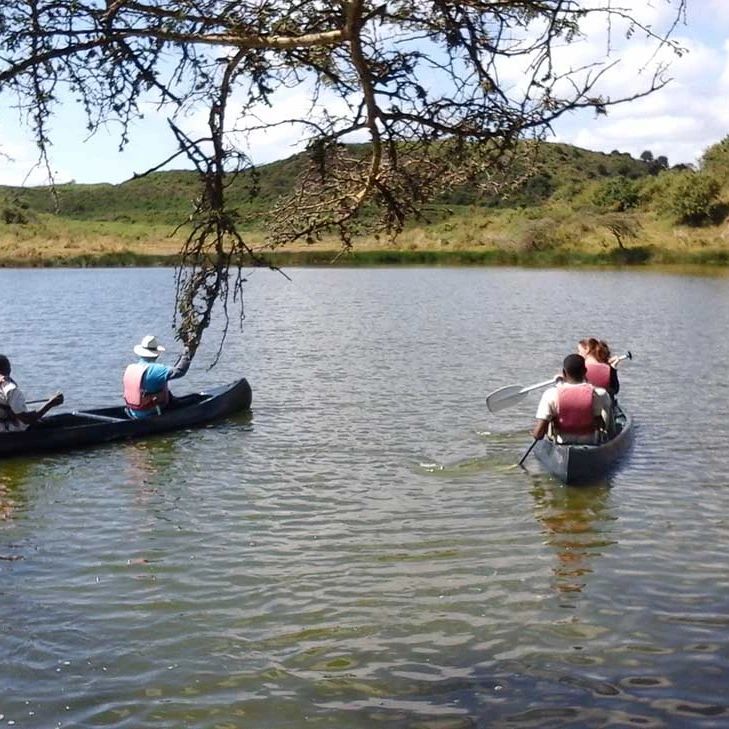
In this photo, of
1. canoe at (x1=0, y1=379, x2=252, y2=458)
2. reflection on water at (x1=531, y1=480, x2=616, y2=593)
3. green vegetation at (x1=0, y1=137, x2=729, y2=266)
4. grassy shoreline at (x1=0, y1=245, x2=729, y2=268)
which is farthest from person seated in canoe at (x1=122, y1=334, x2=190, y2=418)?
grassy shoreline at (x1=0, y1=245, x2=729, y2=268)

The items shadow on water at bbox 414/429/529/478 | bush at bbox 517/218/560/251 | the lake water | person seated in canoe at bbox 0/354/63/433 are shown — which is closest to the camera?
the lake water

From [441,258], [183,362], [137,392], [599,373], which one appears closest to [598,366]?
[599,373]

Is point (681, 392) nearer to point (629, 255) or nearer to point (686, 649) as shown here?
point (686, 649)

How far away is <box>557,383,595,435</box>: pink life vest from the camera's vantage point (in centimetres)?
1160

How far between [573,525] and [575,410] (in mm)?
1912

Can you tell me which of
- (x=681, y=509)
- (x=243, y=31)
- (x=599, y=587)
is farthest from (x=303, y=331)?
(x=243, y=31)

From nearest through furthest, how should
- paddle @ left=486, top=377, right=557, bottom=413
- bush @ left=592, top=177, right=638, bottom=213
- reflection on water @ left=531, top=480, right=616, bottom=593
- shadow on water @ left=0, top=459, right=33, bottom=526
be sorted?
reflection on water @ left=531, top=480, right=616, bottom=593 → shadow on water @ left=0, top=459, right=33, bottom=526 → paddle @ left=486, top=377, right=557, bottom=413 → bush @ left=592, top=177, right=638, bottom=213

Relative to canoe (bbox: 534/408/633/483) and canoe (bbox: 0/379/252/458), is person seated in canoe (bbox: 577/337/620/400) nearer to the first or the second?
canoe (bbox: 534/408/633/483)

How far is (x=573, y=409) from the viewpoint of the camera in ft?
38.5

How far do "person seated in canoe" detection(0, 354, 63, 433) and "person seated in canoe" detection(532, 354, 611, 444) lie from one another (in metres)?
6.17

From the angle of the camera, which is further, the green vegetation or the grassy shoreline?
the green vegetation

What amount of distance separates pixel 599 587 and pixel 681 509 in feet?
8.84

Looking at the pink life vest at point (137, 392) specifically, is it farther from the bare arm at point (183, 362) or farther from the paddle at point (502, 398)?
the paddle at point (502, 398)

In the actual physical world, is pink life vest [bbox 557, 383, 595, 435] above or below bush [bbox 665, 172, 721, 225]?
below
